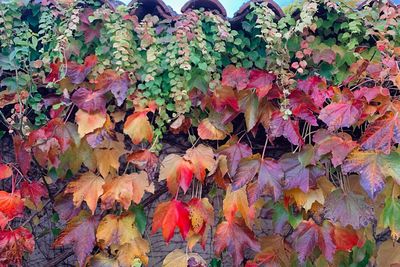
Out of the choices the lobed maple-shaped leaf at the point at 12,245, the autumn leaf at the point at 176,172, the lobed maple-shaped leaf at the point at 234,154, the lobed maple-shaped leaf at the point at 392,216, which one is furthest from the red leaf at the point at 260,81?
the lobed maple-shaped leaf at the point at 12,245

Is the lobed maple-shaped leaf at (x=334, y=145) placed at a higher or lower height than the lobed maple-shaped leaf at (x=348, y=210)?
higher

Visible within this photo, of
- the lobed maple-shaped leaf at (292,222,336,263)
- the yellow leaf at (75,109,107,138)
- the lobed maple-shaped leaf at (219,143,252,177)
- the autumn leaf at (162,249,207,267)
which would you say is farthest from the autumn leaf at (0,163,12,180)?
the lobed maple-shaped leaf at (292,222,336,263)

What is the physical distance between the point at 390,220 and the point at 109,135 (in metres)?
1.16

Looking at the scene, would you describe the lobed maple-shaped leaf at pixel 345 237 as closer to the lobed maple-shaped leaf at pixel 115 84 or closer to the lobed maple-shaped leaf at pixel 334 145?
the lobed maple-shaped leaf at pixel 334 145

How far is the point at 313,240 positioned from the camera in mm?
1883

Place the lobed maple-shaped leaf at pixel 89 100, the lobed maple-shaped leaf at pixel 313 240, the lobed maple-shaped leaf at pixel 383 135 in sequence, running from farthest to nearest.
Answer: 1. the lobed maple-shaped leaf at pixel 89 100
2. the lobed maple-shaped leaf at pixel 313 240
3. the lobed maple-shaped leaf at pixel 383 135

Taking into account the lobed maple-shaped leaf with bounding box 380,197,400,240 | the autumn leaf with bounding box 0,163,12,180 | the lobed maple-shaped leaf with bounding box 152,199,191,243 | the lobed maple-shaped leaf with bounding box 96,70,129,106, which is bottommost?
the lobed maple-shaped leaf with bounding box 152,199,191,243

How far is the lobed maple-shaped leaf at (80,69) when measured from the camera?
6.63 ft

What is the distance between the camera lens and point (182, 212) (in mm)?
1919

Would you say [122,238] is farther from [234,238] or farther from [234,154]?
[234,154]

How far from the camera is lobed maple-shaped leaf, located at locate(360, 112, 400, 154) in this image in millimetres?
1749

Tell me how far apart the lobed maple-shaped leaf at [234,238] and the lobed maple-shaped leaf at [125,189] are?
1.07ft

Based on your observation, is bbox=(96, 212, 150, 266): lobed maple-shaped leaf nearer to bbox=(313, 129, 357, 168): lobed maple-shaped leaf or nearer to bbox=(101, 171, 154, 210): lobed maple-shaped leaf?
bbox=(101, 171, 154, 210): lobed maple-shaped leaf

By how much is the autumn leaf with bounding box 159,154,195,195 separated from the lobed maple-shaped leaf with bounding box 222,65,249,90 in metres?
0.37
